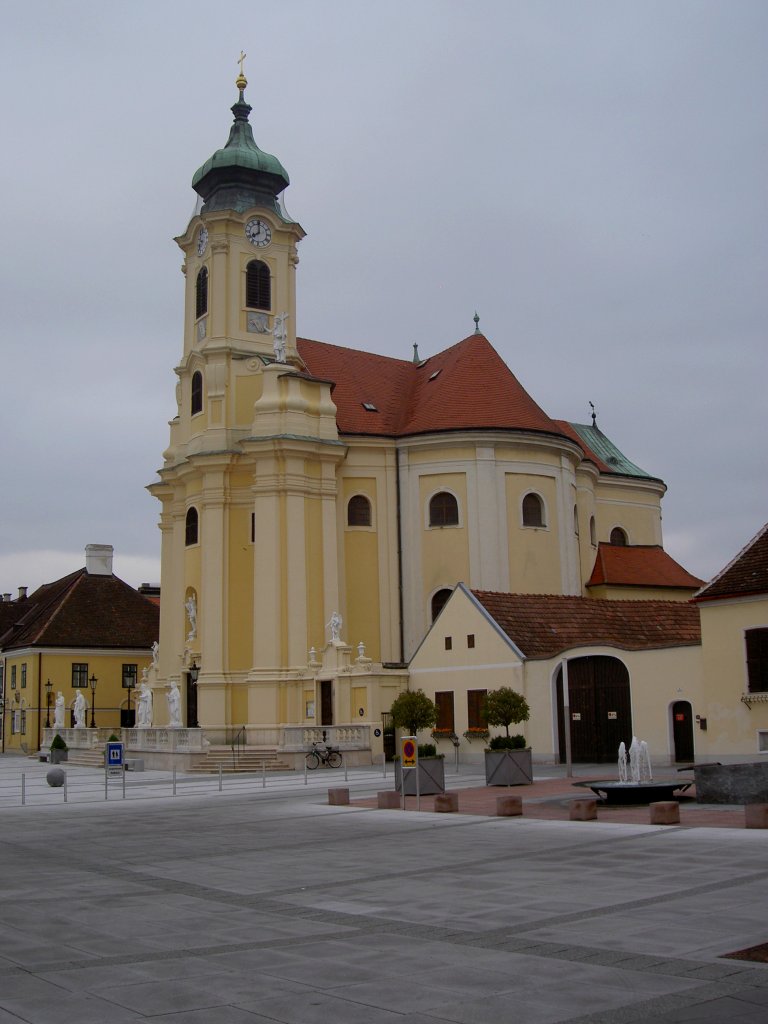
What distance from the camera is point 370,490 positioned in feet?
163

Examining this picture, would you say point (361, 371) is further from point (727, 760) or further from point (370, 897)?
point (370, 897)

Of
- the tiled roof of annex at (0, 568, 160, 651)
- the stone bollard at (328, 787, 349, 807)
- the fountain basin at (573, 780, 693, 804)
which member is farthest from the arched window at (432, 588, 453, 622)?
the fountain basin at (573, 780, 693, 804)

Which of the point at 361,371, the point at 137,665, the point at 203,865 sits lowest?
the point at 203,865

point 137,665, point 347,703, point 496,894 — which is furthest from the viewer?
point 137,665

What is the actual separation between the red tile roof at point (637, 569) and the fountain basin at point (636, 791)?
1269 inches

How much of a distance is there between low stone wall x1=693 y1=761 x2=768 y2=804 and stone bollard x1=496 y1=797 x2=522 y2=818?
123 inches

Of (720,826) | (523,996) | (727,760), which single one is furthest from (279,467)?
(523,996)

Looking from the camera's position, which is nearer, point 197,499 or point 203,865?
point 203,865

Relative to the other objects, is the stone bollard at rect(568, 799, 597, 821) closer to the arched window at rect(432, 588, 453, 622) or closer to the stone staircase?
the stone staircase

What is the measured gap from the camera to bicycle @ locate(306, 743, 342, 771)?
39.2 metres

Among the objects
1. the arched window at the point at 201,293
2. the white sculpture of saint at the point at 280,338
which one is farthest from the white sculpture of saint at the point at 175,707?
the arched window at the point at 201,293

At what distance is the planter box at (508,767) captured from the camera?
26.5 m

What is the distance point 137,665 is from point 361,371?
25038 mm

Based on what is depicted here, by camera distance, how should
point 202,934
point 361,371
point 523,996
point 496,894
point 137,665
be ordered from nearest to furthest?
1. point 523,996
2. point 202,934
3. point 496,894
4. point 361,371
5. point 137,665
